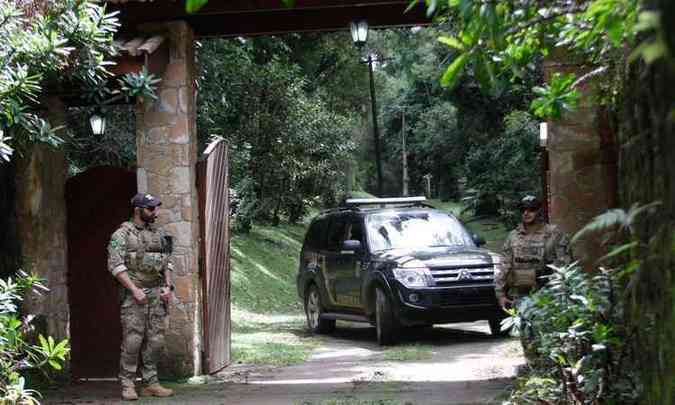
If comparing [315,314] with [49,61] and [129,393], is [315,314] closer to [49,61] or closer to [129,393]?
[129,393]

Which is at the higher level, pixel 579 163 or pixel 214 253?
pixel 579 163

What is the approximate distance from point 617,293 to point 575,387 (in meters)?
0.62

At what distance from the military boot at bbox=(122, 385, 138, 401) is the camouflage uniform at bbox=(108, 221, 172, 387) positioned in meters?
0.03

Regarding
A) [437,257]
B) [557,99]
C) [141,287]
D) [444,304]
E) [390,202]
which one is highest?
[557,99]

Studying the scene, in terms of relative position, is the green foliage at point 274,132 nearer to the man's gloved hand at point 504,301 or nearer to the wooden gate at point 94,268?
the wooden gate at point 94,268

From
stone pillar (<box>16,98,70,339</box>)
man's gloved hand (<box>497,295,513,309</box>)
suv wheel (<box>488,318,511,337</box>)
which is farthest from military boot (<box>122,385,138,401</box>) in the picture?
suv wheel (<box>488,318,511,337</box>)

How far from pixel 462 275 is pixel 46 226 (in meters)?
5.17

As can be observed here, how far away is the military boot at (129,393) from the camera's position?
8773mm

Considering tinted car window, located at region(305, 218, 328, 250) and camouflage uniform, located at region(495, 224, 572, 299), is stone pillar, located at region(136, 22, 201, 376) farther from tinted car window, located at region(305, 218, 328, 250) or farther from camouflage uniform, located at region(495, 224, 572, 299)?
tinted car window, located at region(305, 218, 328, 250)

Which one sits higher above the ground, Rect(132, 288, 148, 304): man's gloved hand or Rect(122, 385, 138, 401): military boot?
Rect(132, 288, 148, 304): man's gloved hand

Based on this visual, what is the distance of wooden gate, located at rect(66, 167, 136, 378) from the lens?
34.0ft

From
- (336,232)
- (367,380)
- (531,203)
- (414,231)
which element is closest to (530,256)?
(531,203)

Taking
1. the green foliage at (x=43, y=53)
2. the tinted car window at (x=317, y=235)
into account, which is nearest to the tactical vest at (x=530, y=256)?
the green foliage at (x=43, y=53)

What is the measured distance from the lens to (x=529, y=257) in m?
8.75
